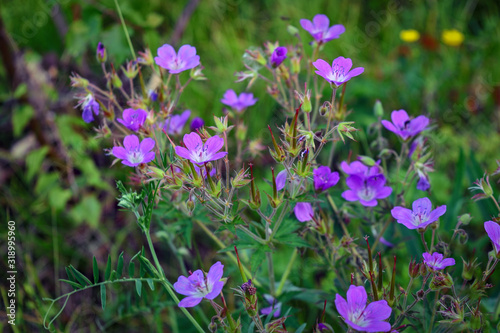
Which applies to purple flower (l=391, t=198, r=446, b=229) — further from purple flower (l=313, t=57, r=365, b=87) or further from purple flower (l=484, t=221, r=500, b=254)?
purple flower (l=313, t=57, r=365, b=87)

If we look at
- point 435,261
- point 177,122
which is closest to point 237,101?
point 177,122

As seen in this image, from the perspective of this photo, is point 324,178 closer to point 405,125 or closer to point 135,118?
point 405,125

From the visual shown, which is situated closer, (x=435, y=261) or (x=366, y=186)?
(x=435, y=261)

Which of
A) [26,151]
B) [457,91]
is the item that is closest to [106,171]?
[26,151]

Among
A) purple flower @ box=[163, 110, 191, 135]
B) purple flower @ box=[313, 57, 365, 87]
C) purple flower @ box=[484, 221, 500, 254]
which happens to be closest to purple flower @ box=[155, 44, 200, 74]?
purple flower @ box=[163, 110, 191, 135]

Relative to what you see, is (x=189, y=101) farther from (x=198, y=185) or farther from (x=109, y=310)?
(x=198, y=185)

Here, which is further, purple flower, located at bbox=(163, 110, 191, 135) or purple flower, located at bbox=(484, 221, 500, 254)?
purple flower, located at bbox=(163, 110, 191, 135)

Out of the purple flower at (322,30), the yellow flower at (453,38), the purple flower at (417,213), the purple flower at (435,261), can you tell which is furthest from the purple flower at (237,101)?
the yellow flower at (453,38)
